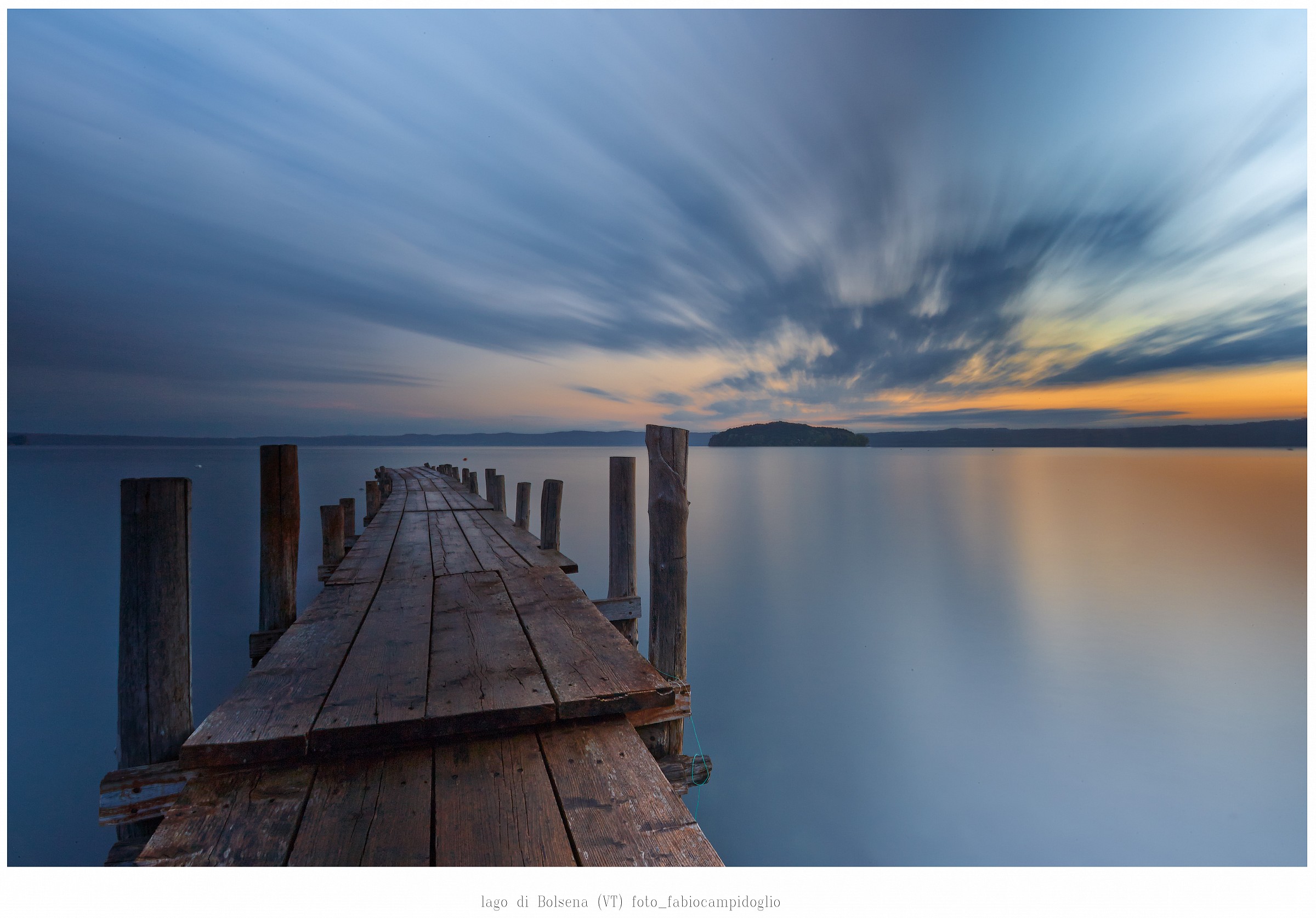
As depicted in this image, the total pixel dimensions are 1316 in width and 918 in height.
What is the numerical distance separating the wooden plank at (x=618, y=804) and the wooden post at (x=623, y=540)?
2711mm

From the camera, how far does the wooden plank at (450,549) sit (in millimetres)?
4711

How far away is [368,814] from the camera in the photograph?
1716 mm

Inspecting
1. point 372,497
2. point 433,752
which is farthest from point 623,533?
point 372,497

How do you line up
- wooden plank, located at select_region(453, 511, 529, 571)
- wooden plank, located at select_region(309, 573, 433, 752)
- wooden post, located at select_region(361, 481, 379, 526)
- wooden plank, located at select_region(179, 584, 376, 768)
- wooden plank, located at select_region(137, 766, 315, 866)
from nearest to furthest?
wooden plank, located at select_region(137, 766, 315, 866) → wooden plank, located at select_region(179, 584, 376, 768) → wooden plank, located at select_region(309, 573, 433, 752) → wooden plank, located at select_region(453, 511, 529, 571) → wooden post, located at select_region(361, 481, 379, 526)

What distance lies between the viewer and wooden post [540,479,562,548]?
6.45 metres

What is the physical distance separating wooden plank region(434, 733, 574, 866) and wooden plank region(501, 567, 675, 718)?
10.2 inches

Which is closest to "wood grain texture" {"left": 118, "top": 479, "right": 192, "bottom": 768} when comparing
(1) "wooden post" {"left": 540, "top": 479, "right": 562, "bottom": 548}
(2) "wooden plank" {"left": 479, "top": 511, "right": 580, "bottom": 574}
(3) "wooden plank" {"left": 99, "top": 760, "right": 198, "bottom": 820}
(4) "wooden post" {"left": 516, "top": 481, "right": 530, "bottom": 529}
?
(3) "wooden plank" {"left": 99, "top": 760, "right": 198, "bottom": 820}

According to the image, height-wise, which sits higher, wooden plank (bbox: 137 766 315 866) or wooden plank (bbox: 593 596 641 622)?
wooden plank (bbox: 137 766 315 866)

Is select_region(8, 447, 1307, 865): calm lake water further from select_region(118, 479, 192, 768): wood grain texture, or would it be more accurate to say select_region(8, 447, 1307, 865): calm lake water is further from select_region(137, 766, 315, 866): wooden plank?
select_region(137, 766, 315, 866): wooden plank

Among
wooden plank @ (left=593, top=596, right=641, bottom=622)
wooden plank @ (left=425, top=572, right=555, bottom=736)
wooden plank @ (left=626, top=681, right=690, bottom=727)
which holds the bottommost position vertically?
wooden plank @ (left=593, top=596, right=641, bottom=622)

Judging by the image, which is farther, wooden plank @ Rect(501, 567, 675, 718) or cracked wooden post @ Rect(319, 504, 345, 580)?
cracked wooden post @ Rect(319, 504, 345, 580)

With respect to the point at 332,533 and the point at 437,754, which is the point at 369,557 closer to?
the point at 332,533
